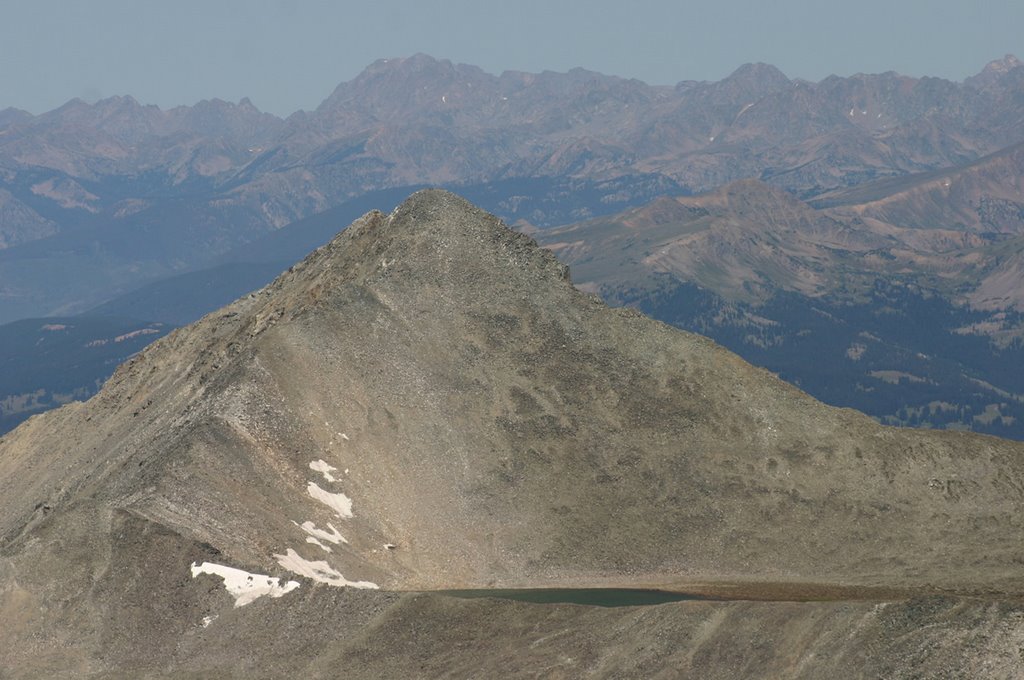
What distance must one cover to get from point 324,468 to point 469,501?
58.4ft

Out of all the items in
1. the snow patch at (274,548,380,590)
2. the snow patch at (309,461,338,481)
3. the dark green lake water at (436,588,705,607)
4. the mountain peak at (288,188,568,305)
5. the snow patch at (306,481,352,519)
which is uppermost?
the mountain peak at (288,188,568,305)

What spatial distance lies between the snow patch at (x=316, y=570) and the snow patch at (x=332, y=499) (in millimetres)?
11067

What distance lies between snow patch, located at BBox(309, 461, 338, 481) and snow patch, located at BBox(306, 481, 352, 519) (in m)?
2.21

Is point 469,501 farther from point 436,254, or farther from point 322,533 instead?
point 436,254

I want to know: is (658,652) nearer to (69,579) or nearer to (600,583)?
(600,583)

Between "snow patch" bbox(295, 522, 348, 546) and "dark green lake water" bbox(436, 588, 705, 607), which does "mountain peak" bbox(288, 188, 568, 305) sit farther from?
"dark green lake water" bbox(436, 588, 705, 607)

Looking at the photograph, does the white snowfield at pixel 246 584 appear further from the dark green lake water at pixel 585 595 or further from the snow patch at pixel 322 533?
the dark green lake water at pixel 585 595

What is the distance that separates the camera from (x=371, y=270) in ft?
565

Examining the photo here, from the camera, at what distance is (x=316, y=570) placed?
122938 millimetres

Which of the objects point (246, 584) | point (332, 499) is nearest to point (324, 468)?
point (332, 499)

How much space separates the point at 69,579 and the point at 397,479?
40367 mm

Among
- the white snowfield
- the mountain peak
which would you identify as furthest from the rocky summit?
the mountain peak

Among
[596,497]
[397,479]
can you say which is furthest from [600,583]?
[397,479]

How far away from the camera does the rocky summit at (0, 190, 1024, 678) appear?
332ft
